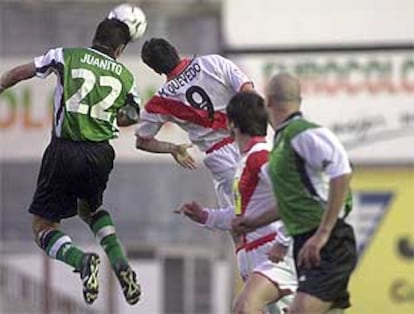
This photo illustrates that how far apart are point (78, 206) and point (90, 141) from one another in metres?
0.73

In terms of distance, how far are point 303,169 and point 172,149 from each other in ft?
9.73

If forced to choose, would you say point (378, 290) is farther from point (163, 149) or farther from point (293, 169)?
point (293, 169)

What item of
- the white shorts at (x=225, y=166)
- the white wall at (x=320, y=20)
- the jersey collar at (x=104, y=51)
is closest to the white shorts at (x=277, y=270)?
the white shorts at (x=225, y=166)

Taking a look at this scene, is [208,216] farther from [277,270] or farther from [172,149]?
[172,149]

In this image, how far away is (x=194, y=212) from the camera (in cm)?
1395

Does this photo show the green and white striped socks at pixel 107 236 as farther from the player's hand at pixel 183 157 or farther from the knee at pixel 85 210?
the player's hand at pixel 183 157

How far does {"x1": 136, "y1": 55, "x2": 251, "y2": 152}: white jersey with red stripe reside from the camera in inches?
590

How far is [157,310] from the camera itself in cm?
2852

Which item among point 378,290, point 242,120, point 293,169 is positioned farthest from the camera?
point 378,290

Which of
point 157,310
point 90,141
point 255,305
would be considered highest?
point 90,141

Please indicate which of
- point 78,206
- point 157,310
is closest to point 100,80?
point 78,206

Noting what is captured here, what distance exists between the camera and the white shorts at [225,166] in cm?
1516

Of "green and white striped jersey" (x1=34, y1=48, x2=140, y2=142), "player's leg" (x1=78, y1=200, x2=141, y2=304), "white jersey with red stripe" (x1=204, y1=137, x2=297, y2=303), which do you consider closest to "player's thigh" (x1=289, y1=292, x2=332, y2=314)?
"white jersey with red stripe" (x1=204, y1=137, x2=297, y2=303)

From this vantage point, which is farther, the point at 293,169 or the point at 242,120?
the point at 242,120
